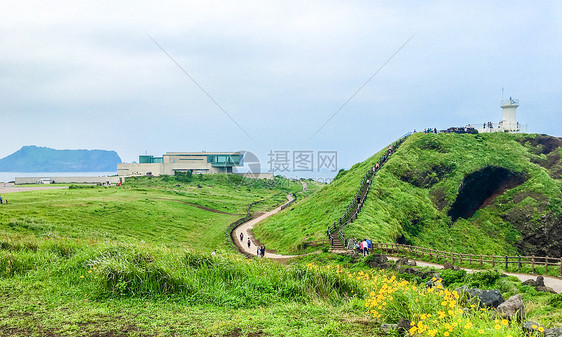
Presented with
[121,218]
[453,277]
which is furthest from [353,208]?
[121,218]

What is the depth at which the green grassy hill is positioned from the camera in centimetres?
4312

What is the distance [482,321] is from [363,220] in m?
31.8

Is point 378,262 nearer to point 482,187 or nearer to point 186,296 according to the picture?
point 186,296

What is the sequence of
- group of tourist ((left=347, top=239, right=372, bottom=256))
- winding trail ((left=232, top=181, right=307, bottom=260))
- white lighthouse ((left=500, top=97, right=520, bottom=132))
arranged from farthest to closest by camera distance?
white lighthouse ((left=500, top=97, right=520, bottom=132)), winding trail ((left=232, top=181, right=307, bottom=260)), group of tourist ((left=347, top=239, right=372, bottom=256))

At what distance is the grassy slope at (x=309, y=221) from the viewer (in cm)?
3900

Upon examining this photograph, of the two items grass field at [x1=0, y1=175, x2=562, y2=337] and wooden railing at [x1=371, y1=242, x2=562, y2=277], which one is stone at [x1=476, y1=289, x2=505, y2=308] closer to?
grass field at [x1=0, y1=175, x2=562, y2=337]

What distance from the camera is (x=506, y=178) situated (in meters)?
56.1

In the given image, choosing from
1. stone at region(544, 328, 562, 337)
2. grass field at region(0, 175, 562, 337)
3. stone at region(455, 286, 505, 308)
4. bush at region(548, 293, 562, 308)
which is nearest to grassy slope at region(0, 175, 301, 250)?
grass field at region(0, 175, 562, 337)

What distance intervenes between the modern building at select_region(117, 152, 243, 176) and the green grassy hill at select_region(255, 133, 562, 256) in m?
78.2

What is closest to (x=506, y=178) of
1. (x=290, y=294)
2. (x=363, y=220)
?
(x=363, y=220)

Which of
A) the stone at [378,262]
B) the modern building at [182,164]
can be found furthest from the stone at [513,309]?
→ the modern building at [182,164]

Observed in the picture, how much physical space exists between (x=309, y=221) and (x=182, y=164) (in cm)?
9543

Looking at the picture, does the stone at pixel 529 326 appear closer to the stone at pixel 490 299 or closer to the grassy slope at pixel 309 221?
the stone at pixel 490 299

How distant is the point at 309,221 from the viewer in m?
46.1
